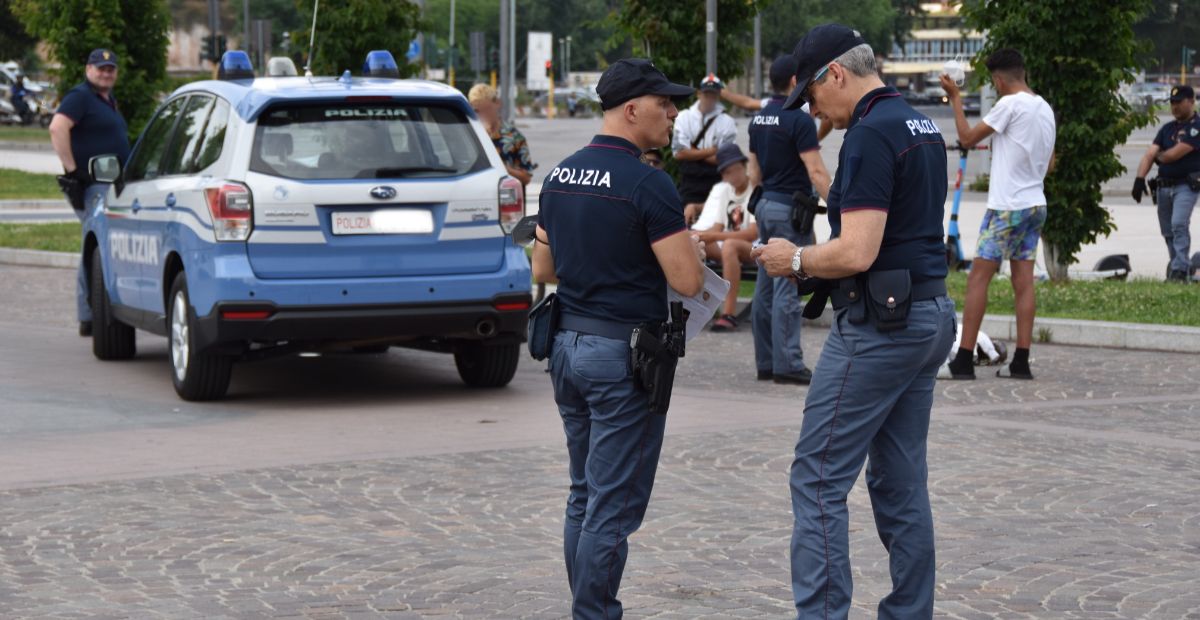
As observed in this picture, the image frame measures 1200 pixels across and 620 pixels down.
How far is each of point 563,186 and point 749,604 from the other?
148 cm

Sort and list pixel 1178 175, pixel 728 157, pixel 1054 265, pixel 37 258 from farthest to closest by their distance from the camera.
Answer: pixel 37 258 < pixel 1178 175 < pixel 1054 265 < pixel 728 157

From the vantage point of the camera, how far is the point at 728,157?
524 inches

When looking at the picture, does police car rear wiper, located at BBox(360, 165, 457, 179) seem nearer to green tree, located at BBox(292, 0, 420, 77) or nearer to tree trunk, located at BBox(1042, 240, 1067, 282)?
tree trunk, located at BBox(1042, 240, 1067, 282)

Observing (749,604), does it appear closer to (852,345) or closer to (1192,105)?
(852,345)

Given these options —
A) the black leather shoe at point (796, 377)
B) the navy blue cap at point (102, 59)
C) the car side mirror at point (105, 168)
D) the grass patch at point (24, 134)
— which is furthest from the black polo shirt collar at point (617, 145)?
the grass patch at point (24, 134)

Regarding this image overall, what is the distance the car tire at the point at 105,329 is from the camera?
37.8 feet

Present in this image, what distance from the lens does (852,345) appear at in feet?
15.7

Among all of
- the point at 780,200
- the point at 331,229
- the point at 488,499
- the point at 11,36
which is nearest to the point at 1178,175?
the point at 780,200

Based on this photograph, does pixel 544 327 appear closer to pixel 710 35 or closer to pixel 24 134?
pixel 710 35

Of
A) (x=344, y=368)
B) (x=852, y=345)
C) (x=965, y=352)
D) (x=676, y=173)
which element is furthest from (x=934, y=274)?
(x=676, y=173)

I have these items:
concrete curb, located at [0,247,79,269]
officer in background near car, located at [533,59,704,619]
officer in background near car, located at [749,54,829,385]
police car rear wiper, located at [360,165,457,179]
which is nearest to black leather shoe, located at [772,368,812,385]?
officer in background near car, located at [749,54,829,385]

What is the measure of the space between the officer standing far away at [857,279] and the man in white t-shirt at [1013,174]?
533 cm

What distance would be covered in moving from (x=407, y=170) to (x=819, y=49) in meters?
5.14

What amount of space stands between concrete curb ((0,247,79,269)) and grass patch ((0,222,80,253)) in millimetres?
212
